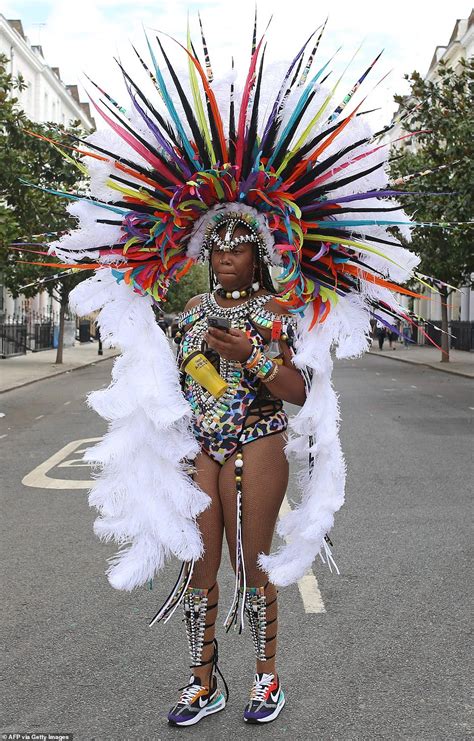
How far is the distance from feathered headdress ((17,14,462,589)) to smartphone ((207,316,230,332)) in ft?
0.95

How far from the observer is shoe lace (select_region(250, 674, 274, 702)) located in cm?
343

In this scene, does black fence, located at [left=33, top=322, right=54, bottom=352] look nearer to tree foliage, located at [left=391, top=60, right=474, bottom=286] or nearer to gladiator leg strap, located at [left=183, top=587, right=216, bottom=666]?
tree foliage, located at [left=391, top=60, right=474, bottom=286]

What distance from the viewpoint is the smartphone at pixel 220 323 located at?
3.15 m

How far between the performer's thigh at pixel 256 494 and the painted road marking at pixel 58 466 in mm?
5068

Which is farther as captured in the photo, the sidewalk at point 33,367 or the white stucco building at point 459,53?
the white stucco building at point 459,53

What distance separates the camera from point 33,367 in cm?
2798

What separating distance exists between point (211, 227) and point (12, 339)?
1278 inches

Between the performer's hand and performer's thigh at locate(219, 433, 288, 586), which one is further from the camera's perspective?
performer's thigh at locate(219, 433, 288, 586)

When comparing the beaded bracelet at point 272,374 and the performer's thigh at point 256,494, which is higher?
the beaded bracelet at point 272,374

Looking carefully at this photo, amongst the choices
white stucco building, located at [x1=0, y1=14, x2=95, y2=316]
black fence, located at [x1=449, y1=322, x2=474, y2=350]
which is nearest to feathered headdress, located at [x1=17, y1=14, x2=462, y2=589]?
white stucco building, located at [x1=0, y1=14, x2=95, y2=316]

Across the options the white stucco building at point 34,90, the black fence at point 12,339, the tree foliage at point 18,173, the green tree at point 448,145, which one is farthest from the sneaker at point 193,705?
the white stucco building at point 34,90

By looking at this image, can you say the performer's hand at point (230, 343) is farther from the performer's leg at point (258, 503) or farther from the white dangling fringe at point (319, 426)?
the performer's leg at point (258, 503)

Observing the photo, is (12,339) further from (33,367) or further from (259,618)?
(259,618)

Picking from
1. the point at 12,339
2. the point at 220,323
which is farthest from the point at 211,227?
the point at 12,339
